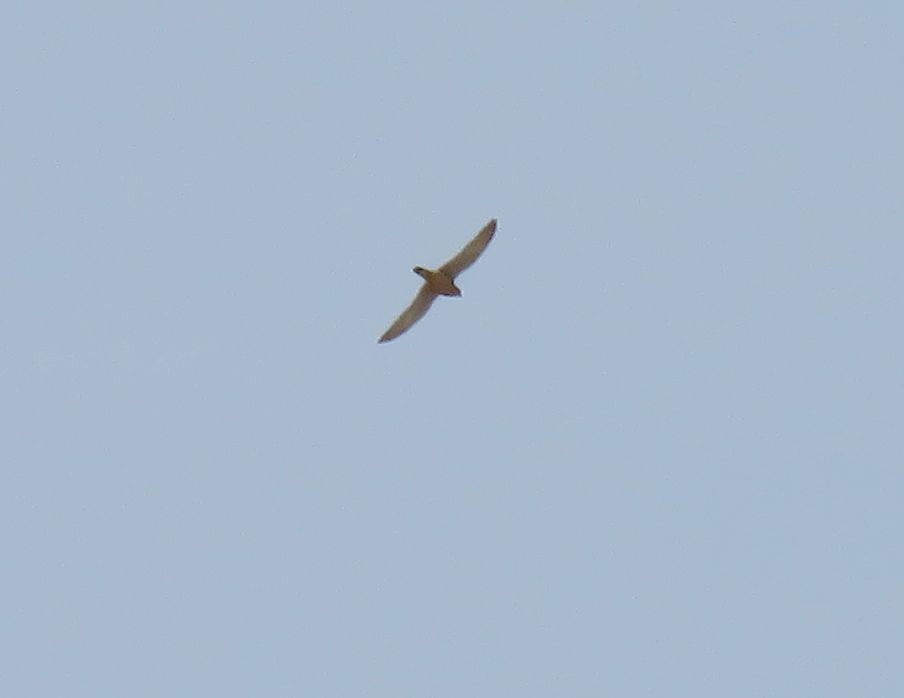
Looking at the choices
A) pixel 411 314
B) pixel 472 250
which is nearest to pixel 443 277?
pixel 472 250

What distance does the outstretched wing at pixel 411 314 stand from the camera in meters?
49.5

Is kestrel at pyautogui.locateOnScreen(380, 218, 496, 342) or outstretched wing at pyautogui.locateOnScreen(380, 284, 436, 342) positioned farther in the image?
outstretched wing at pyautogui.locateOnScreen(380, 284, 436, 342)

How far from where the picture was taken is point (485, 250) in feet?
160

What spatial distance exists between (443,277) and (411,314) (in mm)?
1391

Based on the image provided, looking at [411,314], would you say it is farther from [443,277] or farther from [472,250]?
[472,250]

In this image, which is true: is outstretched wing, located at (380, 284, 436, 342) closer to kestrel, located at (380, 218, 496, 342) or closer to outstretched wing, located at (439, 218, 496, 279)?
kestrel, located at (380, 218, 496, 342)

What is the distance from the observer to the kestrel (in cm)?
4850

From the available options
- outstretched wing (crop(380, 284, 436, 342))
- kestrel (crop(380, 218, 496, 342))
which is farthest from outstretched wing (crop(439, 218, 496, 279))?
outstretched wing (crop(380, 284, 436, 342))

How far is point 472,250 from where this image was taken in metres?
48.6

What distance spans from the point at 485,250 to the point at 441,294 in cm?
136

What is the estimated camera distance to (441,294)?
162ft

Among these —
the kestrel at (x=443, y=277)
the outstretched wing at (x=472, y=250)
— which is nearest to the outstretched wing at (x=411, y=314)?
the kestrel at (x=443, y=277)

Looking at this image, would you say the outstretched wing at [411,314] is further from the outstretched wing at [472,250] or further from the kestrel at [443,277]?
the outstretched wing at [472,250]

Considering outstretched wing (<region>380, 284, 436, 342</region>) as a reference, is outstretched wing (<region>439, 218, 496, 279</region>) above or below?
above
